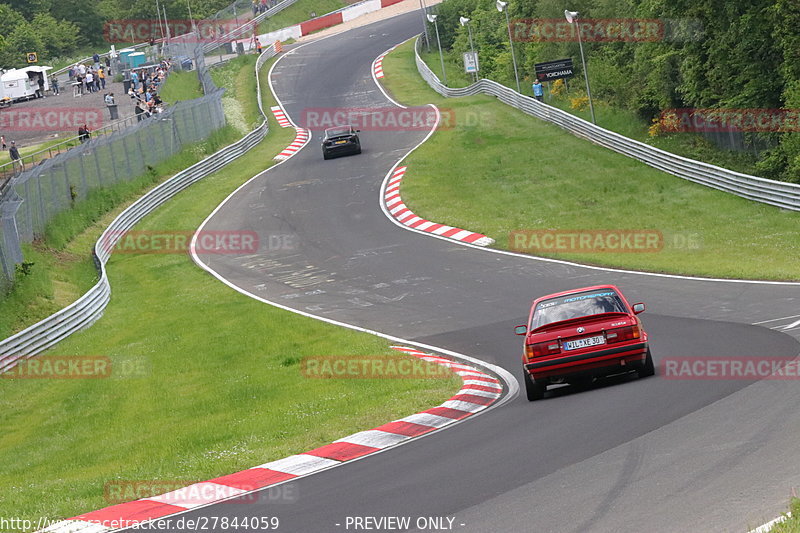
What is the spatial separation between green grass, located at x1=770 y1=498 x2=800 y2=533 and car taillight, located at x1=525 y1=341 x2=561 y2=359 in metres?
6.77

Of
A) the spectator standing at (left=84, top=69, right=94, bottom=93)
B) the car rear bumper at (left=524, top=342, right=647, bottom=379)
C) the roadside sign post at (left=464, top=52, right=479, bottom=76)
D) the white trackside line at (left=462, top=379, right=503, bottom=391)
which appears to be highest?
the spectator standing at (left=84, top=69, right=94, bottom=93)

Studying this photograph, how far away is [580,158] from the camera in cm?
4359

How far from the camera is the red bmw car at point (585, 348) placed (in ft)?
46.3

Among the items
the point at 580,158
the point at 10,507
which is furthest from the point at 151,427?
the point at 580,158

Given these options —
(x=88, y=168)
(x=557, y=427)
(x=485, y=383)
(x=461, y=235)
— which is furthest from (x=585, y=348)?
(x=88, y=168)

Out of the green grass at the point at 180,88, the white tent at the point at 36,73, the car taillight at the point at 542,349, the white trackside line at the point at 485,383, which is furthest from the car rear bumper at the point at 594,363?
the white tent at the point at 36,73

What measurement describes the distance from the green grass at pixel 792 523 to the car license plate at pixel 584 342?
21.8ft

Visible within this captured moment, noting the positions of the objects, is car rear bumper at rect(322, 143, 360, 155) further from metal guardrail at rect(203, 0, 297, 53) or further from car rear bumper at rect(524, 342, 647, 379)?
metal guardrail at rect(203, 0, 297, 53)

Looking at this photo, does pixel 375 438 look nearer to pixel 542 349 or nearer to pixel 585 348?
pixel 542 349

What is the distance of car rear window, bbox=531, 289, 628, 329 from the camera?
1455 centimetres

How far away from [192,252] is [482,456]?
90.2ft

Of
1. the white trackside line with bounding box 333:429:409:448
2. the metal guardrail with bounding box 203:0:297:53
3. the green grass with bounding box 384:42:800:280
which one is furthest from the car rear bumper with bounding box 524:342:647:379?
Answer: the metal guardrail with bounding box 203:0:297:53

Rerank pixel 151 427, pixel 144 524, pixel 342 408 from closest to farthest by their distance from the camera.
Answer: pixel 144 524 < pixel 342 408 < pixel 151 427

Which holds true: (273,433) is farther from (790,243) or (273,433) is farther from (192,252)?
(192,252)
